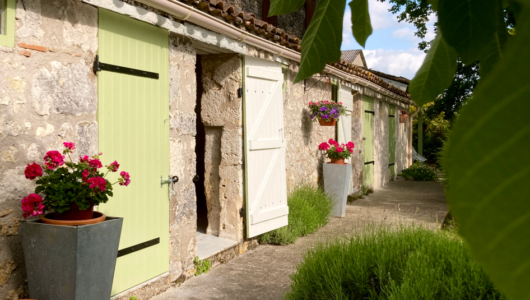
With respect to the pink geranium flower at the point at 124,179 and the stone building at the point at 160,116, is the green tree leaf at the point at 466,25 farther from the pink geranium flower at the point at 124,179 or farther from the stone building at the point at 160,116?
the pink geranium flower at the point at 124,179

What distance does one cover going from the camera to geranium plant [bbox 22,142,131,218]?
281cm

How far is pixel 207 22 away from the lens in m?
4.33

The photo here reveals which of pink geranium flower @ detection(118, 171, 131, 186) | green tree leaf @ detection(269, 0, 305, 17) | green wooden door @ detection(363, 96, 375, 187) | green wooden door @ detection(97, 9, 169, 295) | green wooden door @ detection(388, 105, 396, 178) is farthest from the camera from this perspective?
green wooden door @ detection(388, 105, 396, 178)

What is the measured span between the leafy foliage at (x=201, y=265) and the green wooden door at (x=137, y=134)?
44cm

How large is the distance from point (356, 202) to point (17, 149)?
6920 mm

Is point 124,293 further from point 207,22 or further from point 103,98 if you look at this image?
point 207,22

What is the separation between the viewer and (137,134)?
151 inches

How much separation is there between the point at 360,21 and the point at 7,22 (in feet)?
9.25

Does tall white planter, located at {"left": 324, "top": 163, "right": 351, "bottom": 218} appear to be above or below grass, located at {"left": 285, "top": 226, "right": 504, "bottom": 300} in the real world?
above

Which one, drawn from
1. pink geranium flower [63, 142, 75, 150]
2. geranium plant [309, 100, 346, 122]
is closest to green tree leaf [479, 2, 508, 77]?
pink geranium flower [63, 142, 75, 150]

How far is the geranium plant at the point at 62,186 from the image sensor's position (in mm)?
2811

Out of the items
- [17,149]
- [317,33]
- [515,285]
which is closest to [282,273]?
[17,149]

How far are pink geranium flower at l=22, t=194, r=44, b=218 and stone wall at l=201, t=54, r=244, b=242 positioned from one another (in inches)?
102

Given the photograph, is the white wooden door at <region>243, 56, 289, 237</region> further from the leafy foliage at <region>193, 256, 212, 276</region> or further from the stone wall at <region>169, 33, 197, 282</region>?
the stone wall at <region>169, 33, 197, 282</region>
